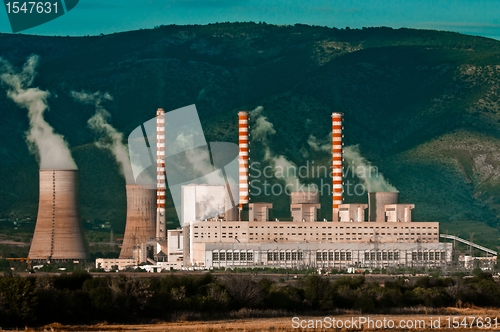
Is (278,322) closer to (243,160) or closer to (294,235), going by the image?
(294,235)

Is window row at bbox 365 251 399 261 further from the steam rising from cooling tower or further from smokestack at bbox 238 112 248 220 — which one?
the steam rising from cooling tower

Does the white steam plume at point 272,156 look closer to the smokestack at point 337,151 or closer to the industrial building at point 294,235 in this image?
the smokestack at point 337,151

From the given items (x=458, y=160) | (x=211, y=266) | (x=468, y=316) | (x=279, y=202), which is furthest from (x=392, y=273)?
(x=458, y=160)

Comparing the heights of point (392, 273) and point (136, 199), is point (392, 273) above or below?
below

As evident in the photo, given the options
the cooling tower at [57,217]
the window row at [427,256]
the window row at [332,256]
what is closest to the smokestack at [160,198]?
the cooling tower at [57,217]

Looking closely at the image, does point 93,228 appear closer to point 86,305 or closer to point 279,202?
point 279,202

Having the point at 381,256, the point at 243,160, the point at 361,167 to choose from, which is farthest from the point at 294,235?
the point at 361,167
